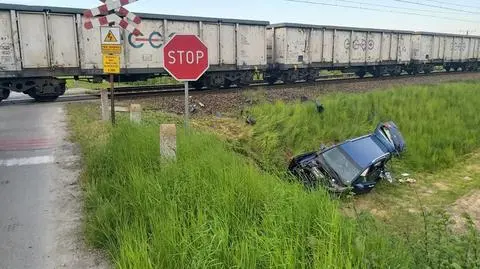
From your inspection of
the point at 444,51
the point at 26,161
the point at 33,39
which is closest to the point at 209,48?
the point at 33,39

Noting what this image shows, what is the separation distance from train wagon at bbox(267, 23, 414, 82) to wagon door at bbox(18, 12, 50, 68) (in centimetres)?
1120

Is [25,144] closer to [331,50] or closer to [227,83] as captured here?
[227,83]

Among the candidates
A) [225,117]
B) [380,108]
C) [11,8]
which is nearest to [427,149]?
[380,108]

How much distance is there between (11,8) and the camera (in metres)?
13.3

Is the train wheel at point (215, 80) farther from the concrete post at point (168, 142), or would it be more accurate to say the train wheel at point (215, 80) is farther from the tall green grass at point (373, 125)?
the concrete post at point (168, 142)

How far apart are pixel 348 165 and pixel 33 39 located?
38.7ft

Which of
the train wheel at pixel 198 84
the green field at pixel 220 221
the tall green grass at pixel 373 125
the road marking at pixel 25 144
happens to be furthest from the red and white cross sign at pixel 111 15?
the train wheel at pixel 198 84

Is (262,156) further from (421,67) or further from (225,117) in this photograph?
(421,67)

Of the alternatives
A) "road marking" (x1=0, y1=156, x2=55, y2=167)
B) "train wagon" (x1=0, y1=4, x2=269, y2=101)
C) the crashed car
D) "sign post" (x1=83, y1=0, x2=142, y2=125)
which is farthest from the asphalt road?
"train wagon" (x1=0, y1=4, x2=269, y2=101)

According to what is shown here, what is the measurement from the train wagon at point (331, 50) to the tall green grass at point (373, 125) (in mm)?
7093

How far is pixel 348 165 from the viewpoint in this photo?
27.1ft

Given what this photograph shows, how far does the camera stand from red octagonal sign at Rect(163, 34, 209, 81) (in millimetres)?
5996

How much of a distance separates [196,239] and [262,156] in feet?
20.6

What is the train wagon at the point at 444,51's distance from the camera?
1203 inches
